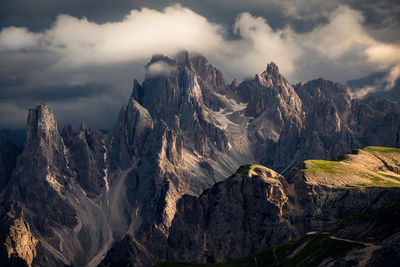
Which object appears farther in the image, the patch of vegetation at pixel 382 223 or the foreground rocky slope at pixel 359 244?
the patch of vegetation at pixel 382 223

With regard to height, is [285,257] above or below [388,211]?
below

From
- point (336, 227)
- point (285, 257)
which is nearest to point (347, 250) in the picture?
point (336, 227)

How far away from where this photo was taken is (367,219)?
493ft

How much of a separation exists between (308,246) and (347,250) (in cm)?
4058

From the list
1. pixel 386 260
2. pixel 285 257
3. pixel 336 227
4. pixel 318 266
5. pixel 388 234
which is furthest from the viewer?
pixel 285 257

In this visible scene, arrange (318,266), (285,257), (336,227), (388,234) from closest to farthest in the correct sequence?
(388,234), (318,266), (336,227), (285,257)

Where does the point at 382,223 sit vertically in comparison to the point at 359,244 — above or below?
above

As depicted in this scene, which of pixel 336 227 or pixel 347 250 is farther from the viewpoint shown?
pixel 336 227

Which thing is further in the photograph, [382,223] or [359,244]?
[382,223]

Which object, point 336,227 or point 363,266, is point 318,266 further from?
point 336,227

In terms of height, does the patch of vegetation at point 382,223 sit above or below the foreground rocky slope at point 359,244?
above

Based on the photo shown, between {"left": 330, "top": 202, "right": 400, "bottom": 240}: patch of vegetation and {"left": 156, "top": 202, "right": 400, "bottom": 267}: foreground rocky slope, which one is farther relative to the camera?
{"left": 330, "top": 202, "right": 400, "bottom": 240}: patch of vegetation

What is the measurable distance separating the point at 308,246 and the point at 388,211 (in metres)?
41.0

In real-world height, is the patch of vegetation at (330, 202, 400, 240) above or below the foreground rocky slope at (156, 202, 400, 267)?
above
